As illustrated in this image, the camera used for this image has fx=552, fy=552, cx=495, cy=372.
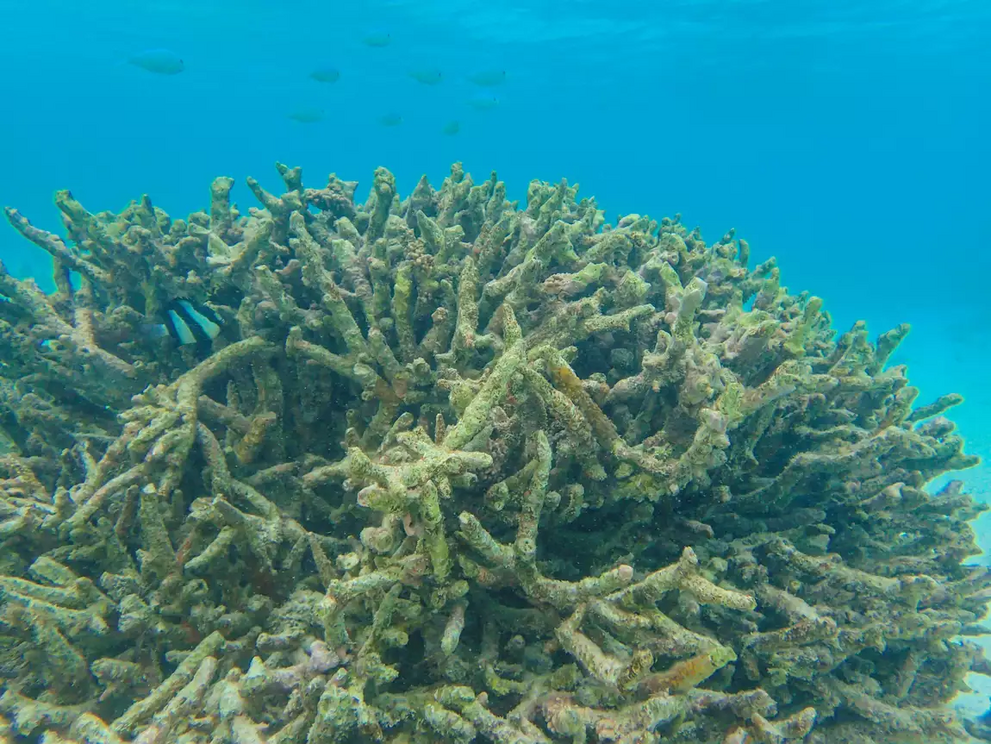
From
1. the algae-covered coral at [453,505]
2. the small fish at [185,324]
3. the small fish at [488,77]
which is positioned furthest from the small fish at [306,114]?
the small fish at [185,324]

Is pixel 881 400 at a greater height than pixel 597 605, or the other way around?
pixel 881 400

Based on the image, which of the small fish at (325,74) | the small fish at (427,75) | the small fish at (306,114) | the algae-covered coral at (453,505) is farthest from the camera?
the small fish at (306,114)

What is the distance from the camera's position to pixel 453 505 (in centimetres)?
261

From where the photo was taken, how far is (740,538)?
3426 millimetres

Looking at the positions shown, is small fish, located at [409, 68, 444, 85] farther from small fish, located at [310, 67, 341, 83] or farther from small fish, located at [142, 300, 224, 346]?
small fish, located at [142, 300, 224, 346]

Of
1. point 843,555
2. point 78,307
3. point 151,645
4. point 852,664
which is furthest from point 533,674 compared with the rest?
point 78,307

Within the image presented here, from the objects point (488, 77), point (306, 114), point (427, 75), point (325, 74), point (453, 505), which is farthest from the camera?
point (488, 77)

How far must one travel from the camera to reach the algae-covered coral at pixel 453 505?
7.79 ft

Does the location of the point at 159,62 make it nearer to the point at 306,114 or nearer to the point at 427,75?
the point at 306,114

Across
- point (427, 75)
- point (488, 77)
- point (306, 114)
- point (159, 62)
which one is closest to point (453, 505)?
point (427, 75)

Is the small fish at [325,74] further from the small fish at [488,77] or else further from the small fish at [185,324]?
the small fish at [185,324]

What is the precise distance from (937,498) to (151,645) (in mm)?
5508

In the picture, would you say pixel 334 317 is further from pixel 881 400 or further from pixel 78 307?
pixel 881 400

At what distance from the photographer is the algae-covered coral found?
7.79ft
